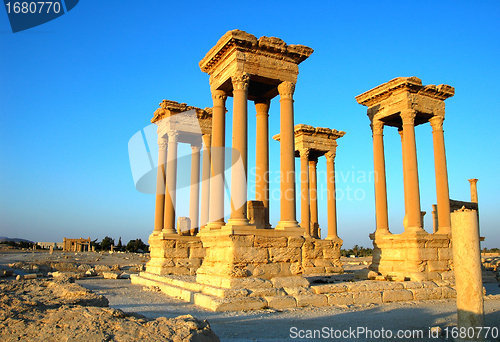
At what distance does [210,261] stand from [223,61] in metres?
7.90

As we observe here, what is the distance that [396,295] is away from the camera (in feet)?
41.2

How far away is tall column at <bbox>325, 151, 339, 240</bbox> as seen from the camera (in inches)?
1020

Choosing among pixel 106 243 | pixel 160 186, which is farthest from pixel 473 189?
pixel 106 243

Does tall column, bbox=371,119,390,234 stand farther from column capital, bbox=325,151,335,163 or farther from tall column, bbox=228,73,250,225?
tall column, bbox=228,73,250,225

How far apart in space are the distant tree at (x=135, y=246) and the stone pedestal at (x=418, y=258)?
54.9m

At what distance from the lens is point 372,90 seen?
19828 mm

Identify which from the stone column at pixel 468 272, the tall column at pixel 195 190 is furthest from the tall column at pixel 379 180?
the stone column at pixel 468 272

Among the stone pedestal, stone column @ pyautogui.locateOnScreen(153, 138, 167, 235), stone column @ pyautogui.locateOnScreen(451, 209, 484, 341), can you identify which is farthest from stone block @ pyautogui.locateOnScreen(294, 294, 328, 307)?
stone column @ pyautogui.locateOnScreen(153, 138, 167, 235)

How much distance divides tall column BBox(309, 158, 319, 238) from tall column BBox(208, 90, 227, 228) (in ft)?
44.6

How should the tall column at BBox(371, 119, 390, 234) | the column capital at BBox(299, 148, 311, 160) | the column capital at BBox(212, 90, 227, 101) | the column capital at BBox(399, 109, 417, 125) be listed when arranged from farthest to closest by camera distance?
the column capital at BBox(299, 148, 311, 160) → the tall column at BBox(371, 119, 390, 234) → the column capital at BBox(399, 109, 417, 125) → the column capital at BBox(212, 90, 227, 101)

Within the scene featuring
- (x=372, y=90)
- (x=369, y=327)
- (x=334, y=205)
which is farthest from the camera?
(x=334, y=205)

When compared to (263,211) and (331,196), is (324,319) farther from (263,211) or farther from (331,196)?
(331,196)

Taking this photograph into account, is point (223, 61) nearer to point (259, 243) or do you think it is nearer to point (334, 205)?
point (259, 243)

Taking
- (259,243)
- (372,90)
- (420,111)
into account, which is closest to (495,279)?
(420,111)
